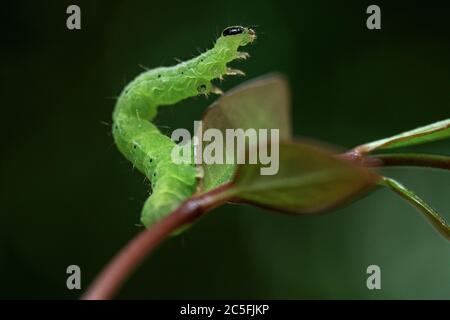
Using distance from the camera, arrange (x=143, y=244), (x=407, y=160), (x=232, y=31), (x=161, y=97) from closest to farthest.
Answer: (x=143, y=244) → (x=407, y=160) → (x=232, y=31) → (x=161, y=97)

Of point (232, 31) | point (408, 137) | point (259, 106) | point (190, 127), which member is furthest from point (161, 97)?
point (190, 127)

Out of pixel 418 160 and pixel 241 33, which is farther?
pixel 241 33

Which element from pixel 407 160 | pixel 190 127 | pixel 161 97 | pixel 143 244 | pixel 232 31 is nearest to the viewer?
pixel 143 244

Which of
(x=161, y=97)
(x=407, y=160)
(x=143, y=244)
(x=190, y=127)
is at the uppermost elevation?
(x=190, y=127)

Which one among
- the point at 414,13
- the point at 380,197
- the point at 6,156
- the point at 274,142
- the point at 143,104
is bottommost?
the point at 274,142

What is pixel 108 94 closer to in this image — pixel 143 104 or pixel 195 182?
pixel 143 104

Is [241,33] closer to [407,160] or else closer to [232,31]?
[232,31]

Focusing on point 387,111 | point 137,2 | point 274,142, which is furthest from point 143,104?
point 137,2

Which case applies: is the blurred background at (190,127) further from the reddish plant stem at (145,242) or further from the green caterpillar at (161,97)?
the reddish plant stem at (145,242)
